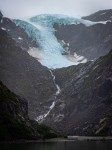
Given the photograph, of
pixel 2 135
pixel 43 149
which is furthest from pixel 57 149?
pixel 2 135

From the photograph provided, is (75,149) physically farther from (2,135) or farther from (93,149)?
(2,135)

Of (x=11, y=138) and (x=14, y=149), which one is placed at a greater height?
(x=14, y=149)

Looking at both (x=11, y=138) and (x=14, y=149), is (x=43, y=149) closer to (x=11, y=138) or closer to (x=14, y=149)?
(x=14, y=149)

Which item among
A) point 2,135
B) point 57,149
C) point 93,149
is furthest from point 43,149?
point 2,135

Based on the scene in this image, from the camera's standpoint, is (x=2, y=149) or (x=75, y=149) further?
(x=75, y=149)

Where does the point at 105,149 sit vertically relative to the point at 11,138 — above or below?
above

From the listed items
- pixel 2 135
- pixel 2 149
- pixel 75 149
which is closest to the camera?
pixel 2 149

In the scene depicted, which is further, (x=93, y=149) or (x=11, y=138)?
(x=11, y=138)

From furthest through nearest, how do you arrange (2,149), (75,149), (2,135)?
(2,135) → (75,149) → (2,149)
